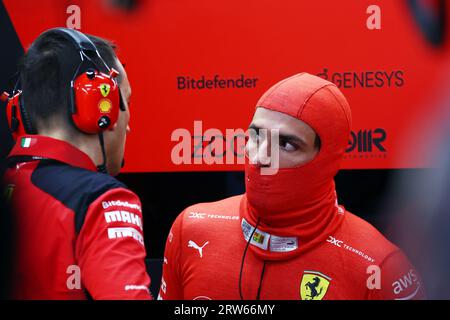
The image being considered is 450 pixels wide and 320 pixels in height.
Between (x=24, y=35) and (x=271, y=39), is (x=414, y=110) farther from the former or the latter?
(x=24, y=35)

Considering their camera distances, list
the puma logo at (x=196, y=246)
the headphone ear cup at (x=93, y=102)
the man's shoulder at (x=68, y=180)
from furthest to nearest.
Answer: the puma logo at (x=196, y=246)
the headphone ear cup at (x=93, y=102)
the man's shoulder at (x=68, y=180)

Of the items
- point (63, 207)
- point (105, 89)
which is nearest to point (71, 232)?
point (63, 207)

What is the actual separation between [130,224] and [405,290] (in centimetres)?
100

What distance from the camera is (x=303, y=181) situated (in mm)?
2090

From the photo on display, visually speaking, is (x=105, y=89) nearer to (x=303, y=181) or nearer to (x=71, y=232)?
(x=71, y=232)

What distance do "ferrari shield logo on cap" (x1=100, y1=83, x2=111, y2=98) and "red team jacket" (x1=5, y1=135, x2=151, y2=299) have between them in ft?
0.60

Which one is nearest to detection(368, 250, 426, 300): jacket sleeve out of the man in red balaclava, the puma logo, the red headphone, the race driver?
the man in red balaclava

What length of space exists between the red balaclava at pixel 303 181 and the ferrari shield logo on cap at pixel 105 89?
61 centimetres

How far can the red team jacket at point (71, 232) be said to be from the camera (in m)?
1.42

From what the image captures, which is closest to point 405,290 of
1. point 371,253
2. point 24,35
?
point 371,253

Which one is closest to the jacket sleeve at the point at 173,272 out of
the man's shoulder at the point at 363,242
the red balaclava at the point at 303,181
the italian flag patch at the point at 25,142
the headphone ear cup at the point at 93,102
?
the red balaclava at the point at 303,181

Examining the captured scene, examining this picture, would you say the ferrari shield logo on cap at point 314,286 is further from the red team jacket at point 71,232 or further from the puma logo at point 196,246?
the red team jacket at point 71,232

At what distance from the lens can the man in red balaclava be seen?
80.6 inches

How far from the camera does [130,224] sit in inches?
59.1
